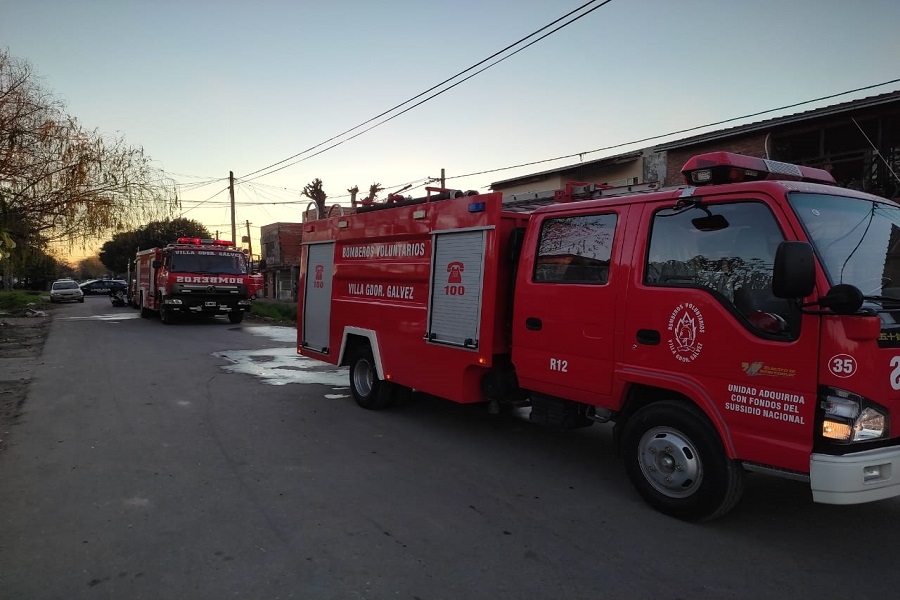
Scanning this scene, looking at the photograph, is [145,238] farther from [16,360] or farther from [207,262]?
[16,360]

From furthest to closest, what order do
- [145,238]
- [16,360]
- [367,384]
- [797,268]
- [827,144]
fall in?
[145,238] < [827,144] < [16,360] < [367,384] < [797,268]

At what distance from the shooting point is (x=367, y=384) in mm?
7777

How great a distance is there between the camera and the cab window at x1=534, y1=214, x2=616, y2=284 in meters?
4.72

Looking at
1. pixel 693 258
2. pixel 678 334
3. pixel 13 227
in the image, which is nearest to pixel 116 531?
pixel 678 334

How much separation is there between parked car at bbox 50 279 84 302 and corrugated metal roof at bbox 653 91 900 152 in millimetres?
36937

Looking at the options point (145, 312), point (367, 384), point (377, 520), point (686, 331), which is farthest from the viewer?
Result: point (145, 312)

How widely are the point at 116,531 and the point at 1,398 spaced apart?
5892 mm

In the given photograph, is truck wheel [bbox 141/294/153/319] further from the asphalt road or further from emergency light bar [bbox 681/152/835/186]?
emergency light bar [bbox 681/152/835/186]

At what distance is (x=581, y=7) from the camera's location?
32.4 ft

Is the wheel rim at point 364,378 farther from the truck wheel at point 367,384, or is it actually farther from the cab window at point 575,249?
the cab window at point 575,249

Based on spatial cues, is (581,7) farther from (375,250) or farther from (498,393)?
(498,393)

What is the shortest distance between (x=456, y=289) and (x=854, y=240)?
3.30 metres

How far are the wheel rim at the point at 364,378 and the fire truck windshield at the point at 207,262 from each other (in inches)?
547

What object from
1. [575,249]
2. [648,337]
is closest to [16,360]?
[575,249]
